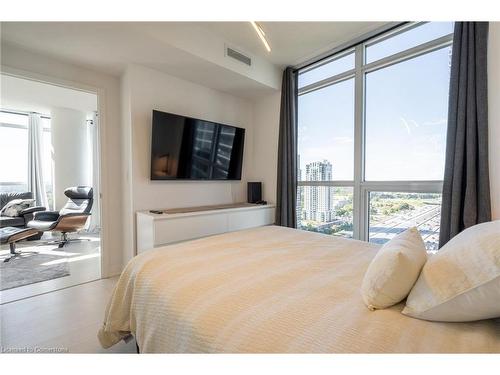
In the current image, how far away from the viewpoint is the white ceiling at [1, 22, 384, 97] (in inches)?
81.4

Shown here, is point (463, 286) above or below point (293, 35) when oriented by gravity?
below

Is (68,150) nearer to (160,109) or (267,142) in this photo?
(160,109)

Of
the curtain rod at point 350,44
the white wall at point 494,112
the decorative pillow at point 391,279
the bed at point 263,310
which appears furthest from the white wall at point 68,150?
the white wall at point 494,112

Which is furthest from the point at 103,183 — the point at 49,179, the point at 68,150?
the point at 49,179

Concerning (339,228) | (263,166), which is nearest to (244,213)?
(263,166)

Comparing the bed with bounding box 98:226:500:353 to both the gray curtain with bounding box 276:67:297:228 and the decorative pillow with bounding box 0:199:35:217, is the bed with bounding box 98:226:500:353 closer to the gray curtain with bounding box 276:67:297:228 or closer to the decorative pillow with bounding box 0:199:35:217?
the gray curtain with bounding box 276:67:297:228

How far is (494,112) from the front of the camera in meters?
1.89

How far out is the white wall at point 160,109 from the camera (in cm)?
267

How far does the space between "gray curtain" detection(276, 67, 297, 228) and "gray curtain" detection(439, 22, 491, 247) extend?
171 centimetres

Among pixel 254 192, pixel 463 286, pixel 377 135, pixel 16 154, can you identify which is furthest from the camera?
pixel 16 154

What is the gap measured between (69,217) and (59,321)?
264 centimetres

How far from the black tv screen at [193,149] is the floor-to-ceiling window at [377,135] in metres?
1.03

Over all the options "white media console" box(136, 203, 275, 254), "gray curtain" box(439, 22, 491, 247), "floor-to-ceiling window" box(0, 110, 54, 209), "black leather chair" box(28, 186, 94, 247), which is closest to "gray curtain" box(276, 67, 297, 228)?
"white media console" box(136, 203, 275, 254)
